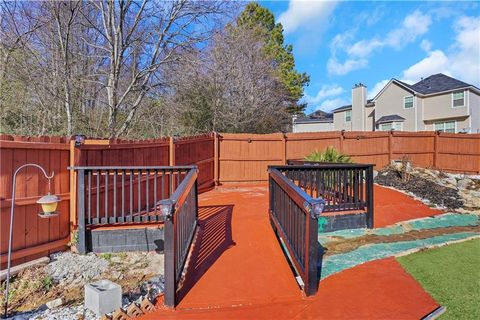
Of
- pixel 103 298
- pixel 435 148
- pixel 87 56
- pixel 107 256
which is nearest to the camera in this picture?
pixel 103 298

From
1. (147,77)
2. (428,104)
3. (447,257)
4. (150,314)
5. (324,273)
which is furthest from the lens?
(428,104)

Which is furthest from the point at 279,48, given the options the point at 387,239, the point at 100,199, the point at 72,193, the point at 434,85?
the point at 72,193

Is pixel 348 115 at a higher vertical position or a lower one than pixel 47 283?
higher

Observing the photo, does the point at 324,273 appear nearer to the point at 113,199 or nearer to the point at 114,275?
the point at 114,275

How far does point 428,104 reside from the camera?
23.1 meters

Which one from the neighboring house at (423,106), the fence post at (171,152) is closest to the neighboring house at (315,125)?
the neighboring house at (423,106)

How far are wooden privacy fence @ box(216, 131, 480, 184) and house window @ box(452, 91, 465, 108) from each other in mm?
11236

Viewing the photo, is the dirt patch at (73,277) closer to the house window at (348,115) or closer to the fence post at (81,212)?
the fence post at (81,212)

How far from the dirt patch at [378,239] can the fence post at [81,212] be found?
3.14m

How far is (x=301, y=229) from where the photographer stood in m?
3.12

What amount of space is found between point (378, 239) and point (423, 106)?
22793 mm

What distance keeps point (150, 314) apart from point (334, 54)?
1450 cm

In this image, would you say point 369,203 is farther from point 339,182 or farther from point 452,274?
point 452,274

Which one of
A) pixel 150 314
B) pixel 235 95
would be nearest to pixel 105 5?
pixel 235 95
